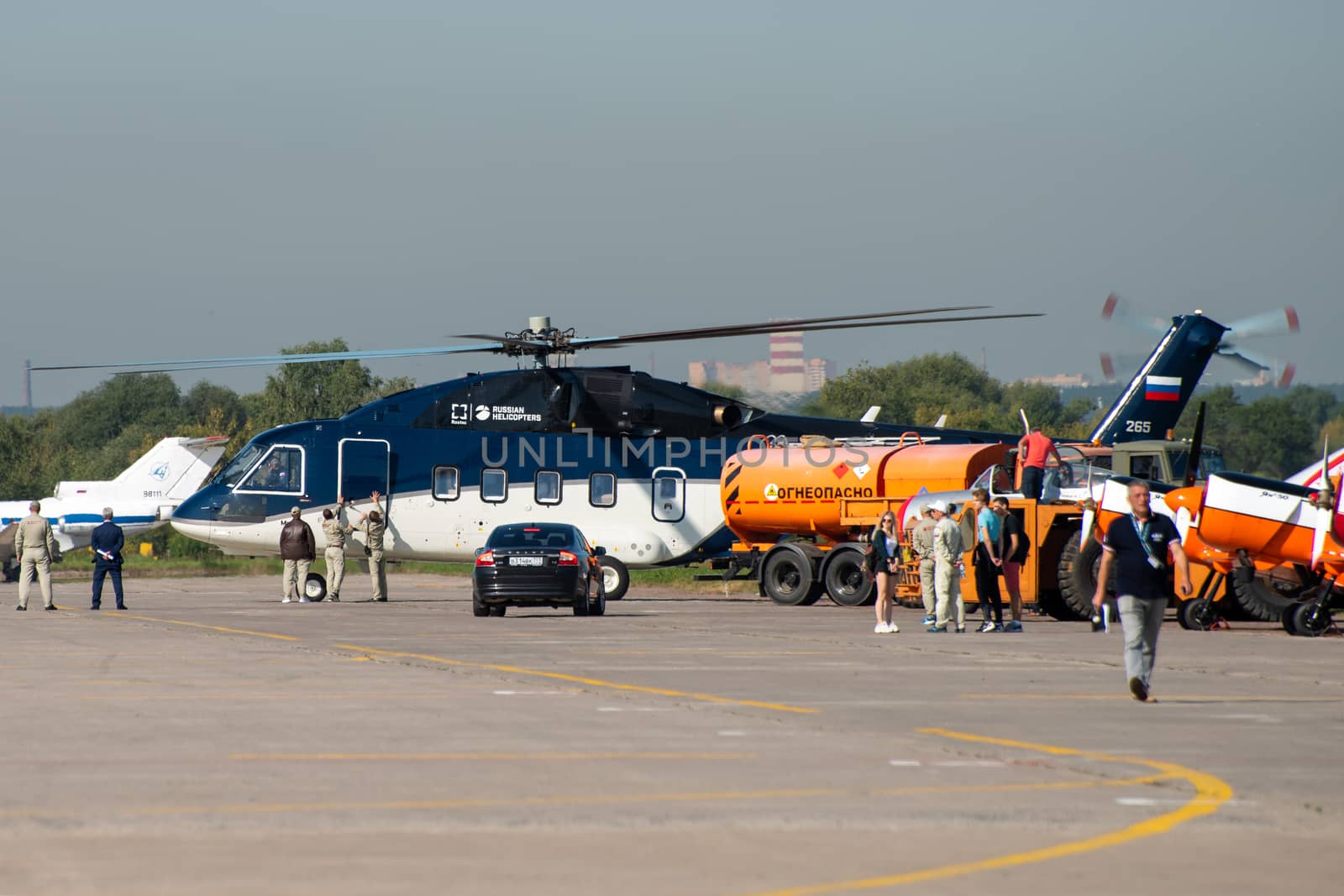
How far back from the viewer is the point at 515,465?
34062mm

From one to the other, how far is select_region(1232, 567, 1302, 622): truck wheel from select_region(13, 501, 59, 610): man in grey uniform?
Answer: 19.2 metres

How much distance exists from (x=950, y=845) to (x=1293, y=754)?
4256 mm

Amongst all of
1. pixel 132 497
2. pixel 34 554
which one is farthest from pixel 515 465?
pixel 132 497

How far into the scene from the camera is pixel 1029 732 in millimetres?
12250

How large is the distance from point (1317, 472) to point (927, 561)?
575cm

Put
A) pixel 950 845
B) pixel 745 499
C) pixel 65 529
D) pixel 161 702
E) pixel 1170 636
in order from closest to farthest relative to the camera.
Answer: pixel 950 845
pixel 161 702
pixel 1170 636
pixel 745 499
pixel 65 529

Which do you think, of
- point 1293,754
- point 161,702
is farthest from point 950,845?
point 161,702

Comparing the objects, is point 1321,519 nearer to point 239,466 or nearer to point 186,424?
point 239,466

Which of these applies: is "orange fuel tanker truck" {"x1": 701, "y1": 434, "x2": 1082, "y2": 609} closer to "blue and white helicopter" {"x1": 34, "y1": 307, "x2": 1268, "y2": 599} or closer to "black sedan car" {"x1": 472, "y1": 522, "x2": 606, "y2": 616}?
"blue and white helicopter" {"x1": 34, "y1": 307, "x2": 1268, "y2": 599}

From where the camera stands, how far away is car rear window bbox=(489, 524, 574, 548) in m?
27.6

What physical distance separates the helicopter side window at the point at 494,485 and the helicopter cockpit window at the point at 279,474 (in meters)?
3.48

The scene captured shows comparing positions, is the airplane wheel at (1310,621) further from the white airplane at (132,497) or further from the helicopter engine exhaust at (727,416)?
the white airplane at (132,497)

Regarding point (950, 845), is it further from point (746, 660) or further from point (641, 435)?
point (641, 435)

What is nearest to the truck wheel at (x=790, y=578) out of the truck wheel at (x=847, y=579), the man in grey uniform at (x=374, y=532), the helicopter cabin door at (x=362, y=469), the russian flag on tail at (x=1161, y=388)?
the truck wheel at (x=847, y=579)
